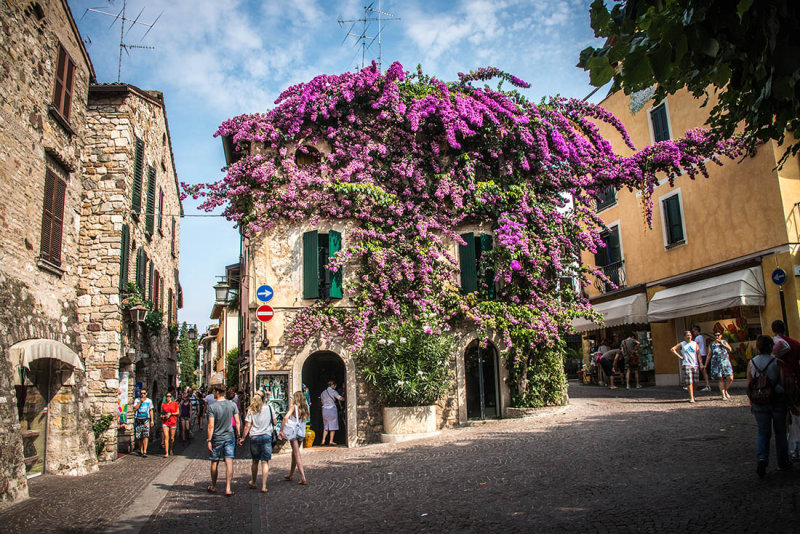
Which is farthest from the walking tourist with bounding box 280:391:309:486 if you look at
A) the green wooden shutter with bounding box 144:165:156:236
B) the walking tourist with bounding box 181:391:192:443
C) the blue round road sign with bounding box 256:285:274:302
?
the walking tourist with bounding box 181:391:192:443

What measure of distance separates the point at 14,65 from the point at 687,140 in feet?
51.7

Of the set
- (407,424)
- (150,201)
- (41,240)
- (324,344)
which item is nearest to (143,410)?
(324,344)

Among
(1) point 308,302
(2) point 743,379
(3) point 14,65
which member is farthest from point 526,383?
(3) point 14,65

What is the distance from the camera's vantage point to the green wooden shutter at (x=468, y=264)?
15641mm

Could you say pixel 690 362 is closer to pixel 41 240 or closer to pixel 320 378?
pixel 320 378

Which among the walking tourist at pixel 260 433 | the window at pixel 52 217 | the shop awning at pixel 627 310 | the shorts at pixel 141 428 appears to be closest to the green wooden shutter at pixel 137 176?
the window at pixel 52 217

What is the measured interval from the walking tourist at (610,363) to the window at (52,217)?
16.4 m

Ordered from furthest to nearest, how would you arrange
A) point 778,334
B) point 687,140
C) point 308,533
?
point 687,140 → point 778,334 → point 308,533

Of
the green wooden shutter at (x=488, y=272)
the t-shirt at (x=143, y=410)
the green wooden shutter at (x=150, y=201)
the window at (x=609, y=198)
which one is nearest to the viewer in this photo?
the t-shirt at (x=143, y=410)

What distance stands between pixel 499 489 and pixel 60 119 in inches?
439

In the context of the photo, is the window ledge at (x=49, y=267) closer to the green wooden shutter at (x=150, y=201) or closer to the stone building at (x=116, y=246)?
the stone building at (x=116, y=246)

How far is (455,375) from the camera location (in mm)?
15266

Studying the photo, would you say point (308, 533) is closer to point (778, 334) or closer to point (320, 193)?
point (778, 334)

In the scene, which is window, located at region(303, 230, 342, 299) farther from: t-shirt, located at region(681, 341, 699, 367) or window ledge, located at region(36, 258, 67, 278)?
t-shirt, located at region(681, 341, 699, 367)
